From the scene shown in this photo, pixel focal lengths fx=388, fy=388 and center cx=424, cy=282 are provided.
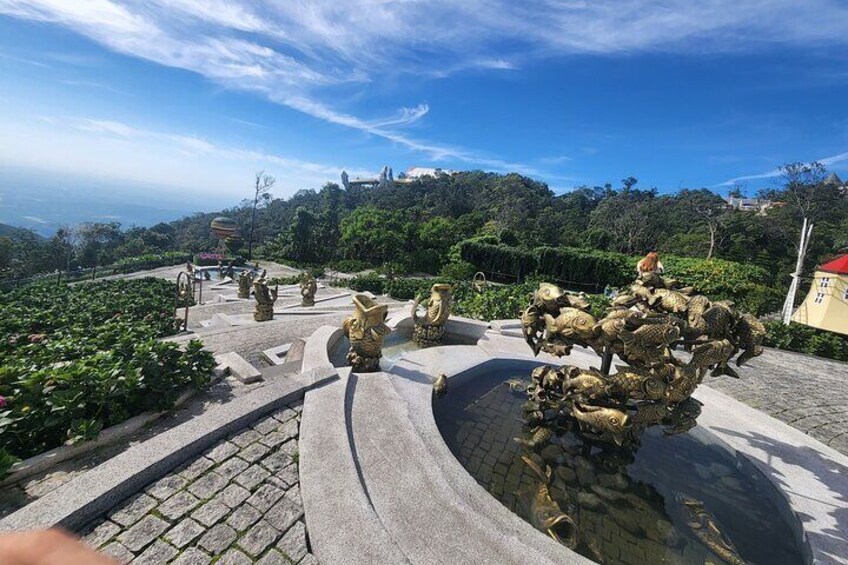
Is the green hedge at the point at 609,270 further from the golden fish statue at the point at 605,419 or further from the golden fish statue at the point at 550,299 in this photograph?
the golden fish statue at the point at 605,419

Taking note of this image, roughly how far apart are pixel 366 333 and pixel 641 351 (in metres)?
3.74

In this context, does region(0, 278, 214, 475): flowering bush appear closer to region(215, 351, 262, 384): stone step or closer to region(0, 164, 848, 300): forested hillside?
region(215, 351, 262, 384): stone step

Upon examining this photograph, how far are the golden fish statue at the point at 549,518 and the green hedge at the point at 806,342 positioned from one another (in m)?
11.5

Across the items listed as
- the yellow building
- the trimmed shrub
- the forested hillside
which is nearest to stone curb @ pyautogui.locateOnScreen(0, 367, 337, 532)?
the yellow building

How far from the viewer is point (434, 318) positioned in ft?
27.7

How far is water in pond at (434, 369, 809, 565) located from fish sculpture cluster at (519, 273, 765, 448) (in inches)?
13.7

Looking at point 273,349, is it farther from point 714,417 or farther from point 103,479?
point 714,417

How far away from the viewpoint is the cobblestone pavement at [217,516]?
292 centimetres

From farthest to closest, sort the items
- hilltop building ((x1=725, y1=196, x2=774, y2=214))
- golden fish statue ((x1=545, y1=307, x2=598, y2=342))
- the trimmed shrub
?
hilltop building ((x1=725, y1=196, x2=774, y2=214)) → the trimmed shrub → golden fish statue ((x1=545, y1=307, x2=598, y2=342))

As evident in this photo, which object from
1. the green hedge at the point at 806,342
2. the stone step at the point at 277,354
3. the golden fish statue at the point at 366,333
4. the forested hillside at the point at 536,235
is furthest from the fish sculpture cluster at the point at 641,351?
the forested hillside at the point at 536,235

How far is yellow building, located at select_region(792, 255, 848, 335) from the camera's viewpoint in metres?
14.1

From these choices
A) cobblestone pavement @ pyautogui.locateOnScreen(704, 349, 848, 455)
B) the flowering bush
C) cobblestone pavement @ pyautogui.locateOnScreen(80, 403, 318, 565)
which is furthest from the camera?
cobblestone pavement @ pyautogui.locateOnScreen(704, 349, 848, 455)

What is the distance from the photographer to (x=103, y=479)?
A: 3.31 m

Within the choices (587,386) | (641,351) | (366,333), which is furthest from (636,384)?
(366,333)
